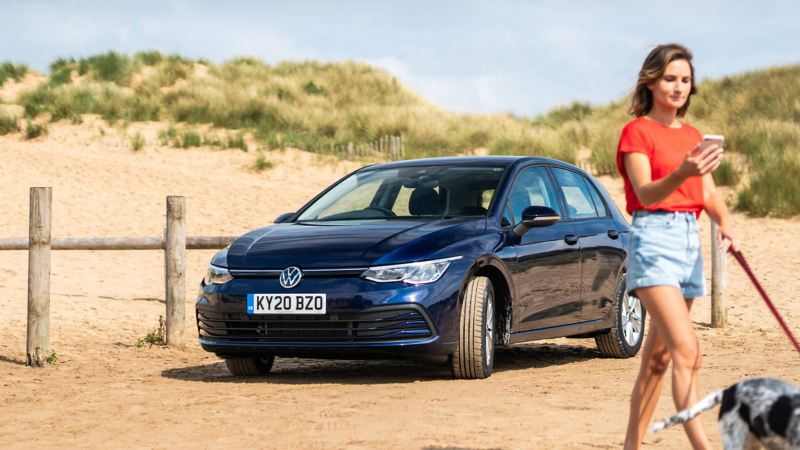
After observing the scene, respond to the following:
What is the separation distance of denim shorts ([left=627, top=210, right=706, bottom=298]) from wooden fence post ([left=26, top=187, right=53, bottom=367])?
678cm

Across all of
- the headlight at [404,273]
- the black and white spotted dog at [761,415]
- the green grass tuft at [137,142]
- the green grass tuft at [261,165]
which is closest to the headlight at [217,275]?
the headlight at [404,273]

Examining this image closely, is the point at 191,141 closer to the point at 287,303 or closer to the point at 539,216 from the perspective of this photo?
the point at 539,216

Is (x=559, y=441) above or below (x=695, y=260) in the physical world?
below

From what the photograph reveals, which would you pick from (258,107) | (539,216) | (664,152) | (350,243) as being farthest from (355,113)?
(664,152)

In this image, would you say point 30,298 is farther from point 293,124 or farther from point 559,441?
point 293,124

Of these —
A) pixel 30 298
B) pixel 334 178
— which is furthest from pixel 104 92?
pixel 30 298

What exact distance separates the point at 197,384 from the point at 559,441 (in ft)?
12.0

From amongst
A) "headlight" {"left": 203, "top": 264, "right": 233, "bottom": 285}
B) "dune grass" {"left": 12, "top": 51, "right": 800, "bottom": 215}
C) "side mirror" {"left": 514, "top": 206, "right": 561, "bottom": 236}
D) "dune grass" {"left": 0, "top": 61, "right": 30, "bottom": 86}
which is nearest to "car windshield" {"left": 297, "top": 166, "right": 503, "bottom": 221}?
"side mirror" {"left": 514, "top": 206, "right": 561, "bottom": 236}

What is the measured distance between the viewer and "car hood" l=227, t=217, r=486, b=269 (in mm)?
9195

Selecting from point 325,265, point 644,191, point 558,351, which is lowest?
point 558,351

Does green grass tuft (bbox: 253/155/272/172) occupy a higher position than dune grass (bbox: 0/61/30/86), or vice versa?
dune grass (bbox: 0/61/30/86)

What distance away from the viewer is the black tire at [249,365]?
10.2 m

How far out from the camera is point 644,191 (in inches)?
215

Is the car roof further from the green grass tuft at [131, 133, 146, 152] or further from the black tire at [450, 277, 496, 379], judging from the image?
the green grass tuft at [131, 133, 146, 152]
